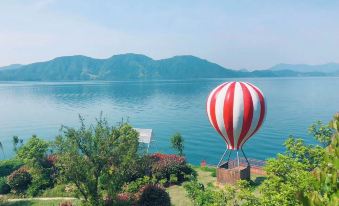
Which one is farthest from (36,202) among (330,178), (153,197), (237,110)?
(330,178)

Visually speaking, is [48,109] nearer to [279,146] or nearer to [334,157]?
[279,146]

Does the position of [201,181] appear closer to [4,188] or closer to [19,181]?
[19,181]

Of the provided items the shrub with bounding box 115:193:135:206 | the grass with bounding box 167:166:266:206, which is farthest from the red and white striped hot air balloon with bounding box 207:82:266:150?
the shrub with bounding box 115:193:135:206

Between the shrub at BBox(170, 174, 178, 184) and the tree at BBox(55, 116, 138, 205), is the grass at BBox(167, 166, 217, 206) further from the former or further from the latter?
the tree at BBox(55, 116, 138, 205)

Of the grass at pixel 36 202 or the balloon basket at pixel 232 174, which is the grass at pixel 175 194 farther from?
the balloon basket at pixel 232 174

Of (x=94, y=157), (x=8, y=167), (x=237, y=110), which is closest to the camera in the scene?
(x=94, y=157)
